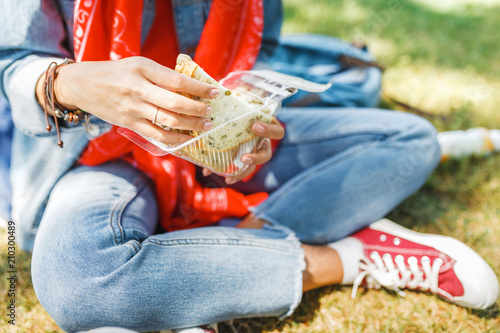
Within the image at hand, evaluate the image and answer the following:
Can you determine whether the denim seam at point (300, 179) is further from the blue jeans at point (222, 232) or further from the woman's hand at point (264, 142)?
the woman's hand at point (264, 142)

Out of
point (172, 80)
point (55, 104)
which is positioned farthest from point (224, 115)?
point (55, 104)

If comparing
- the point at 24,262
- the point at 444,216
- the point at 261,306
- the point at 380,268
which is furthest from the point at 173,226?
the point at 444,216

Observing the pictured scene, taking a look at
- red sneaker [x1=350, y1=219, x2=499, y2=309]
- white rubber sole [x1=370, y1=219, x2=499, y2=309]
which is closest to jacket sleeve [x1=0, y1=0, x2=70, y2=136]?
red sneaker [x1=350, y1=219, x2=499, y2=309]

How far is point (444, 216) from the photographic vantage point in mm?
1336

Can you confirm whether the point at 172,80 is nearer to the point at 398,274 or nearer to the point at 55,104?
the point at 55,104

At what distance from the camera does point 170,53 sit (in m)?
0.98

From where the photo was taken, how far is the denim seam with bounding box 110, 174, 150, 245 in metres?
0.89

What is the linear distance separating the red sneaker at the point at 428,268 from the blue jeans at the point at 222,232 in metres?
0.11

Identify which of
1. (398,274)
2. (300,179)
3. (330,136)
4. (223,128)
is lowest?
(398,274)

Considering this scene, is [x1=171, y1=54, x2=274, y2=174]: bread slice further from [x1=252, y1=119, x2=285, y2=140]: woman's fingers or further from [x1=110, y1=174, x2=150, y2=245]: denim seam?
[x1=110, y1=174, x2=150, y2=245]: denim seam

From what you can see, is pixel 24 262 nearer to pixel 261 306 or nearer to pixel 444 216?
pixel 261 306

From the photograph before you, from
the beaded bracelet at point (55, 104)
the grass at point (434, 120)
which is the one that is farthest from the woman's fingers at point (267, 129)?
the grass at point (434, 120)

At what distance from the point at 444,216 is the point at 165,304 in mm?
1004

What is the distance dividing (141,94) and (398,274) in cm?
85
